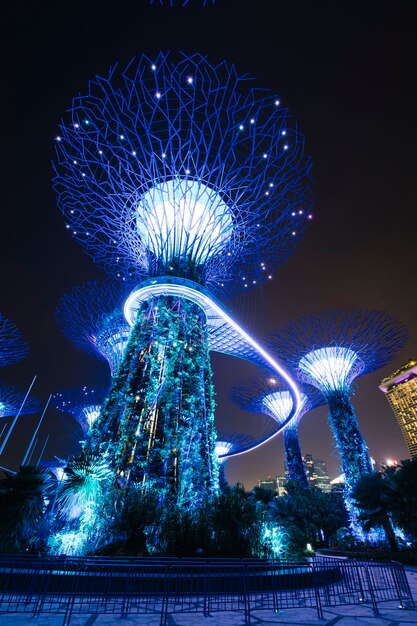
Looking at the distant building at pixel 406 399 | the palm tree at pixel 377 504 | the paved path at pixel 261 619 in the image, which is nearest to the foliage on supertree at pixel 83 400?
the palm tree at pixel 377 504

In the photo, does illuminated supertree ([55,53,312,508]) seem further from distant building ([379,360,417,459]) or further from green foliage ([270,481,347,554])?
distant building ([379,360,417,459])

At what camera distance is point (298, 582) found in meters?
7.26

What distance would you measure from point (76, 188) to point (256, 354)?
1438 cm

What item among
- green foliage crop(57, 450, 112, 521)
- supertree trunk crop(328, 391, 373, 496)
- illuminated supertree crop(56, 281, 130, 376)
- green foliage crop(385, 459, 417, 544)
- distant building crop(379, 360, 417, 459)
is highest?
distant building crop(379, 360, 417, 459)

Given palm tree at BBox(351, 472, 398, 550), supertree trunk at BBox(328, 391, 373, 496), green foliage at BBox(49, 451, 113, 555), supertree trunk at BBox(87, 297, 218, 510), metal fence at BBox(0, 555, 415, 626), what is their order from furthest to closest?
supertree trunk at BBox(328, 391, 373, 496)
palm tree at BBox(351, 472, 398, 550)
supertree trunk at BBox(87, 297, 218, 510)
green foliage at BBox(49, 451, 113, 555)
metal fence at BBox(0, 555, 415, 626)

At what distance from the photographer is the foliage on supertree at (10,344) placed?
2569cm

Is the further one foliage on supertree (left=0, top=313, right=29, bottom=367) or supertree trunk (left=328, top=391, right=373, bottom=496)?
foliage on supertree (left=0, top=313, right=29, bottom=367)

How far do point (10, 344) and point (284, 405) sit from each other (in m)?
27.6

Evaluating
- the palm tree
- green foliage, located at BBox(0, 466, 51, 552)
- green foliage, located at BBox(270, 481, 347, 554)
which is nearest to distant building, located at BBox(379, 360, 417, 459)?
green foliage, located at BBox(270, 481, 347, 554)

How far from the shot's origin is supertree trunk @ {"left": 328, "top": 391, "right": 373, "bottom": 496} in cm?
2191

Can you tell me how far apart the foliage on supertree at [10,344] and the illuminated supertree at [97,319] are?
238 inches

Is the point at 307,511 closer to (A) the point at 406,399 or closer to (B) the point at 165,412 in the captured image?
(B) the point at 165,412

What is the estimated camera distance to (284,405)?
35031 mm

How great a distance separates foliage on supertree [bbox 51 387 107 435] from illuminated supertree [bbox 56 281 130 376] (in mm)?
14740
